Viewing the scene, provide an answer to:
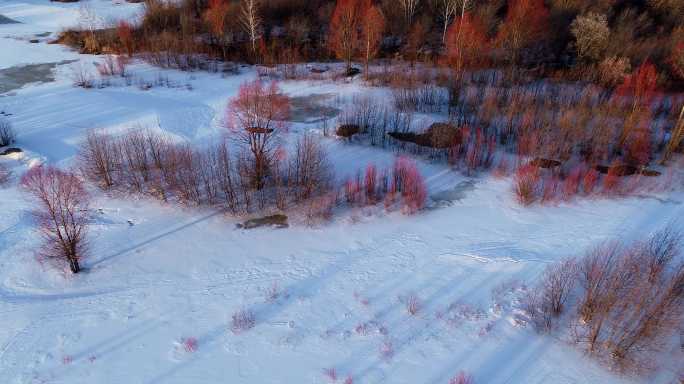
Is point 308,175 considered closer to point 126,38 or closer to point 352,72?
point 352,72

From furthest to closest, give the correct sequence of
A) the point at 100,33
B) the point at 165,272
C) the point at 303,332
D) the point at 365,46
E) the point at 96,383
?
the point at 100,33 < the point at 365,46 < the point at 165,272 < the point at 303,332 < the point at 96,383

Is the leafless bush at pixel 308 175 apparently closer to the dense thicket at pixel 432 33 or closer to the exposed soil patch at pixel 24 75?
the dense thicket at pixel 432 33

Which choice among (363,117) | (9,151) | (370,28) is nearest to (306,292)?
(363,117)

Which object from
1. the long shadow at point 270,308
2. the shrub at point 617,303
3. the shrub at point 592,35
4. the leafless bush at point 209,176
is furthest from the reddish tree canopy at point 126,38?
the shrub at point 617,303

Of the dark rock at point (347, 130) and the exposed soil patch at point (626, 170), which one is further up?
the dark rock at point (347, 130)

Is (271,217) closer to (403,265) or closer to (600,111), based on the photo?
(403,265)

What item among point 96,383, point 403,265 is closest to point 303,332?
point 403,265

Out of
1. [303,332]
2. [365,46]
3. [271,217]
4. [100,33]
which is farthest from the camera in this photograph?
[100,33]
